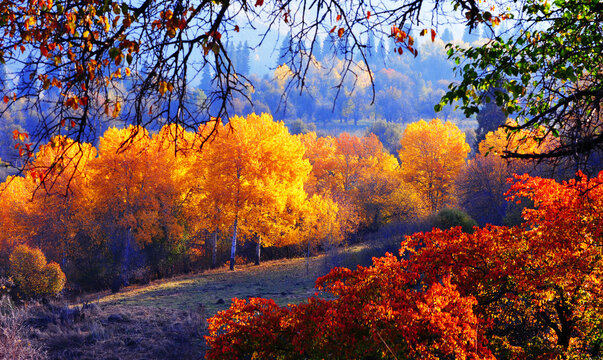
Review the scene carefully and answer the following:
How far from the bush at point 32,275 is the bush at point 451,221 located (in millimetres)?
19556

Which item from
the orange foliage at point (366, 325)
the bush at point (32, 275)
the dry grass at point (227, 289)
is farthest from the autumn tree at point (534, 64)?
the bush at point (32, 275)

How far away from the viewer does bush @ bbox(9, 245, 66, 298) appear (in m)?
20.1

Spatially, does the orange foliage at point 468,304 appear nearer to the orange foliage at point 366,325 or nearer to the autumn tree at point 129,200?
the orange foliage at point 366,325

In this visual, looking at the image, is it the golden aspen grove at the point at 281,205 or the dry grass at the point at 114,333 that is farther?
the dry grass at the point at 114,333

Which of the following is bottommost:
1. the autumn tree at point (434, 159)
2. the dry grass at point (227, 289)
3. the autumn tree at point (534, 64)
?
the dry grass at point (227, 289)

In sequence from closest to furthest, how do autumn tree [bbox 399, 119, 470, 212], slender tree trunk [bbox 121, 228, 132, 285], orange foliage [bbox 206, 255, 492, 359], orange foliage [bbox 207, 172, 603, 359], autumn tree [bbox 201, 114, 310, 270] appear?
orange foliage [bbox 206, 255, 492, 359]
orange foliage [bbox 207, 172, 603, 359]
autumn tree [bbox 201, 114, 310, 270]
slender tree trunk [bbox 121, 228, 132, 285]
autumn tree [bbox 399, 119, 470, 212]

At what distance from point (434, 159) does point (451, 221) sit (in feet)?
57.4

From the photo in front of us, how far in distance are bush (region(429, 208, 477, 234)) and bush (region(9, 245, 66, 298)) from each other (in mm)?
19556

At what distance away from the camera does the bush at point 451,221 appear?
18016mm

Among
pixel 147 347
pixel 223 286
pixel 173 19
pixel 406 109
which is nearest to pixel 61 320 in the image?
pixel 147 347

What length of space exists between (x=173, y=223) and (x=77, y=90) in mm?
23883

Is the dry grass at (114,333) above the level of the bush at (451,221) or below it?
below

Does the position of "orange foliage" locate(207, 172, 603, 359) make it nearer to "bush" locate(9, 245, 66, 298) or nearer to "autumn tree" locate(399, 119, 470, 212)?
"bush" locate(9, 245, 66, 298)

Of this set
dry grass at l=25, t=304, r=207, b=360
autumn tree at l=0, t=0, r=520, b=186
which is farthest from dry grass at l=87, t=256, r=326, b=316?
autumn tree at l=0, t=0, r=520, b=186
